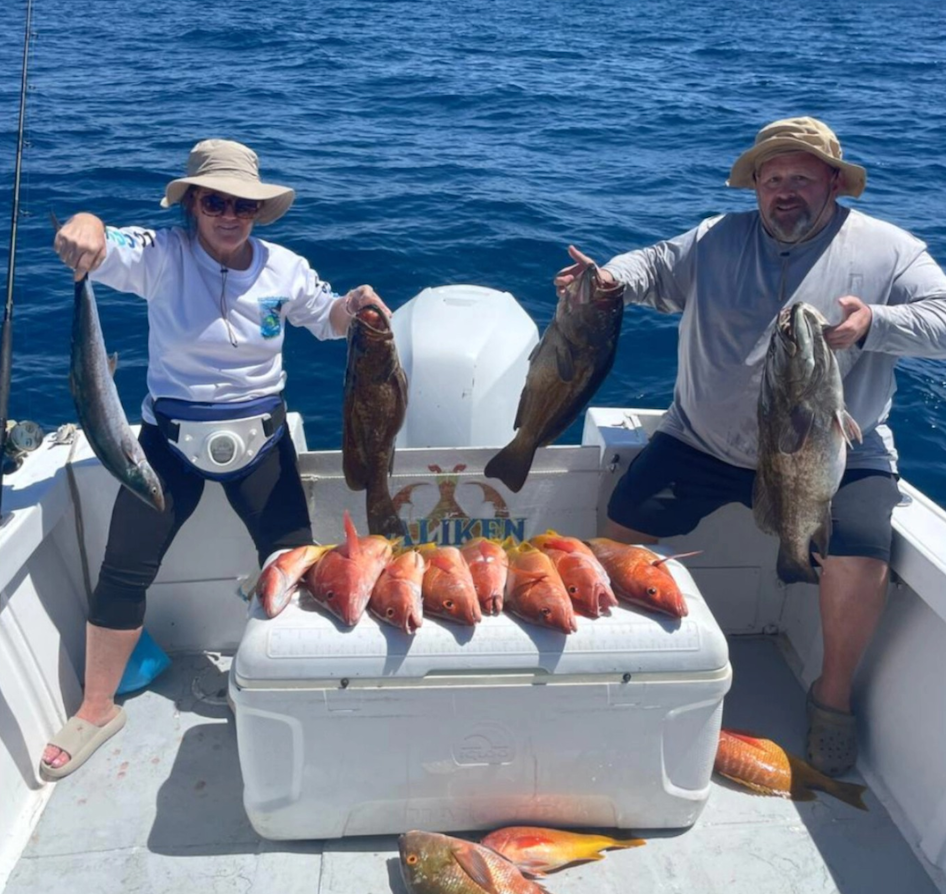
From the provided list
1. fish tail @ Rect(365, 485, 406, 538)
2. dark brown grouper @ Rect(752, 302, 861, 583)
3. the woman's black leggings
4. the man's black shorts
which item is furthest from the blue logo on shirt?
dark brown grouper @ Rect(752, 302, 861, 583)

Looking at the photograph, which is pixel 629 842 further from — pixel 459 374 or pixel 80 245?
pixel 80 245

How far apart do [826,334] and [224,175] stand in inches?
83.2

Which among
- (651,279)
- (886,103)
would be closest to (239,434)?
(651,279)

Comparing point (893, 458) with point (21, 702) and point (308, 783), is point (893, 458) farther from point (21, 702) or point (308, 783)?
point (21, 702)

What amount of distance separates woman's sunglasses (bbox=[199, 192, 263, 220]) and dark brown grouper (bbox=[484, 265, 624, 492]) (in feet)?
3.78

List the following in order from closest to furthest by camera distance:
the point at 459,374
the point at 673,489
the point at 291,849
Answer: the point at 291,849, the point at 673,489, the point at 459,374

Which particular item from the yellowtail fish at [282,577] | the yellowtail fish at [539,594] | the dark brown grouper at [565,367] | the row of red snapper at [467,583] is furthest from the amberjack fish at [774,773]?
the yellowtail fish at [282,577]

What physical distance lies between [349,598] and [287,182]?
997 centimetres

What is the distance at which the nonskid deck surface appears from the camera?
9.61 feet

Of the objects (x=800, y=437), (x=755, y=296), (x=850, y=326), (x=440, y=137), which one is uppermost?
(x=850, y=326)

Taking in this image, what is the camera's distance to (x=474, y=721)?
2.79 meters

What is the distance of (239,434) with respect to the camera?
11.0ft

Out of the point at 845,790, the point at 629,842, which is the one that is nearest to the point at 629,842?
the point at 629,842

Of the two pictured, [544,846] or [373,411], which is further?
[373,411]
